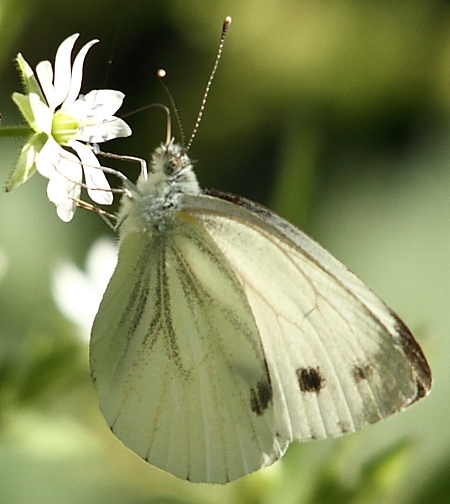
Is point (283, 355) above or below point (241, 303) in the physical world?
below

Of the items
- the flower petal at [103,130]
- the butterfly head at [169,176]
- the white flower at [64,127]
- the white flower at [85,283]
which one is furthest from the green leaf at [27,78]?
the white flower at [85,283]

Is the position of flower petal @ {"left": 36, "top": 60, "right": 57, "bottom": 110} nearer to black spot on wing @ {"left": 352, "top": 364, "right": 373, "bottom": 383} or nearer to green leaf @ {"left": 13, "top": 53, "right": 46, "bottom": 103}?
green leaf @ {"left": 13, "top": 53, "right": 46, "bottom": 103}

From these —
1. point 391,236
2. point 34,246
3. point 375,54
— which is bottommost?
point 391,236

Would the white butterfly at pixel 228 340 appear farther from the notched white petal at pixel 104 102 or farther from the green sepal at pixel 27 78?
the green sepal at pixel 27 78

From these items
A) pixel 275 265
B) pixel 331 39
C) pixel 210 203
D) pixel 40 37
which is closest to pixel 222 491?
pixel 275 265

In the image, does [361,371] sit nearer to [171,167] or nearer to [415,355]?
[415,355]

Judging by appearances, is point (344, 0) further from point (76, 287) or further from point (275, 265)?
point (275, 265)

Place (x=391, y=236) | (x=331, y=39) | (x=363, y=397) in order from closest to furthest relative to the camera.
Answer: (x=363, y=397), (x=391, y=236), (x=331, y=39)

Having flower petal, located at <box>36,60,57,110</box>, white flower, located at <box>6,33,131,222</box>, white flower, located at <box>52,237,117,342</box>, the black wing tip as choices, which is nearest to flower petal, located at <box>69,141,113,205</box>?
white flower, located at <box>6,33,131,222</box>
